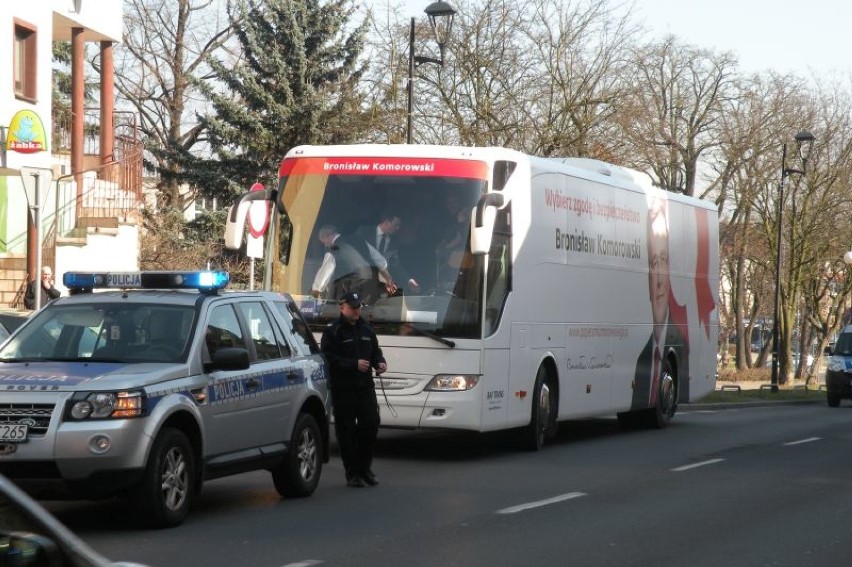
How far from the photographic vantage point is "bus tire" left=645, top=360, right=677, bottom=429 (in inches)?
914

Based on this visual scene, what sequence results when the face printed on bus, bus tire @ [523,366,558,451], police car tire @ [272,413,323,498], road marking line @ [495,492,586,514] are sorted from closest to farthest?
1. road marking line @ [495,492,586,514]
2. police car tire @ [272,413,323,498]
3. bus tire @ [523,366,558,451]
4. the face printed on bus

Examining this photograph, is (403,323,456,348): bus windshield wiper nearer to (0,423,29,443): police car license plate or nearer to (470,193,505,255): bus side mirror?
(470,193,505,255): bus side mirror

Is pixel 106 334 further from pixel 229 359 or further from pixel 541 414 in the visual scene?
pixel 541 414

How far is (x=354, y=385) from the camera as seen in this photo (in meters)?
13.8

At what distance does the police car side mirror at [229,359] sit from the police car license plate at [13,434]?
1636 millimetres

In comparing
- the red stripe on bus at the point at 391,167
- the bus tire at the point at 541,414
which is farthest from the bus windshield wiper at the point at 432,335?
the bus tire at the point at 541,414

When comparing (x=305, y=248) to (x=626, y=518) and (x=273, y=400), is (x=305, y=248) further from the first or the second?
(x=626, y=518)

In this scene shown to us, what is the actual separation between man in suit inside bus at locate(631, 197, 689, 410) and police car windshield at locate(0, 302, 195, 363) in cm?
1155

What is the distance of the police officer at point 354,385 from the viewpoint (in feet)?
45.1

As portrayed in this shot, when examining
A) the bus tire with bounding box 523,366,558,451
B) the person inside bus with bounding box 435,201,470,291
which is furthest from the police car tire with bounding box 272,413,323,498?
the bus tire with bounding box 523,366,558,451

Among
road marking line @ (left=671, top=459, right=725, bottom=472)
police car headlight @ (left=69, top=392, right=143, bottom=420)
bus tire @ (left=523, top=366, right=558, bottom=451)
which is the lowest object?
road marking line @ (left=671, top=459, right=725, bottom=472)

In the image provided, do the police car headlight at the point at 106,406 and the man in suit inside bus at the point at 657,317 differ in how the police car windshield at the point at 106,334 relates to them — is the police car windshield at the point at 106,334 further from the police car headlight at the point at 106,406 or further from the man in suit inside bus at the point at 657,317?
the man in suit inside bus at the point at 657,317

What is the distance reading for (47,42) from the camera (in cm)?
3098

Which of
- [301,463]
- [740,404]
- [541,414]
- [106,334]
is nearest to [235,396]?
[106,334]
